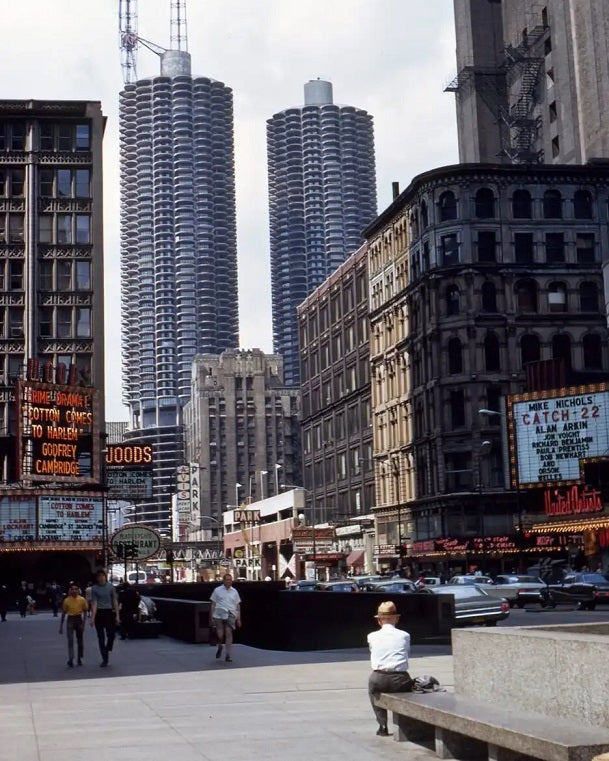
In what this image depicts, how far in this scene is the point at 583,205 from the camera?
347ft

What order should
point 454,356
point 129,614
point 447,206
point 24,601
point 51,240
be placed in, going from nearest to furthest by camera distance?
point 129,614 < point 24,601 < point 454,356 < point 51,240 < point 447,206

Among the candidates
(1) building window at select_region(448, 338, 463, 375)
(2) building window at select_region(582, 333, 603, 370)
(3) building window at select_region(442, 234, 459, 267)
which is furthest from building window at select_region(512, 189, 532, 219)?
(1) building window at select_region(448, 338, 463, 375)

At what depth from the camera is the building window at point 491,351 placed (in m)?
103

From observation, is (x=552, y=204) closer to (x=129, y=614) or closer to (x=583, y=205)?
(x=583, y=205)

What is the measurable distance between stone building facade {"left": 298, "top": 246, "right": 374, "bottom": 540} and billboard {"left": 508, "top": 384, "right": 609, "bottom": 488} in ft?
160

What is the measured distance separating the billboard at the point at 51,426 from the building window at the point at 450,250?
33985 millimetres

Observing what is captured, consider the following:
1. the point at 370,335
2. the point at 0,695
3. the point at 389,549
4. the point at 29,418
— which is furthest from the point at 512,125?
the point at 0,695

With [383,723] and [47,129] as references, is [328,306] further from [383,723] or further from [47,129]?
[383,723]

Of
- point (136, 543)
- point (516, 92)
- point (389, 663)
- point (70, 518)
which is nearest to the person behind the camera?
point (389, 663)

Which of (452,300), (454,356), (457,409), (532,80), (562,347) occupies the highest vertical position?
(532,80)

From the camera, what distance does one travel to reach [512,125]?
406 feet

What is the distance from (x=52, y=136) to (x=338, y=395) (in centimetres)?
4522

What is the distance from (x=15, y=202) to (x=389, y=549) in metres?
43.2

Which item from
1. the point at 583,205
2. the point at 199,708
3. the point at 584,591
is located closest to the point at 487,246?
the point at 583,205
